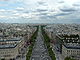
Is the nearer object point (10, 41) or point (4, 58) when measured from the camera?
point (4, 58)

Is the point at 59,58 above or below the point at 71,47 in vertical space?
below

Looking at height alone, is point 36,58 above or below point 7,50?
below

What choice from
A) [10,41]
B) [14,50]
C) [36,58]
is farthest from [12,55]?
[10,41]

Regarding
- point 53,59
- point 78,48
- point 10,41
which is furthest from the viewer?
point 10,41

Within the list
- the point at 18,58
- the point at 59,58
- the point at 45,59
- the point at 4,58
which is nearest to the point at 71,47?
the point at 59,58

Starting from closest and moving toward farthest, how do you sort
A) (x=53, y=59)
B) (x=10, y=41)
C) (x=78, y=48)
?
(x=53, y=59) → (x=78, y=48) → (x=10, y=41)

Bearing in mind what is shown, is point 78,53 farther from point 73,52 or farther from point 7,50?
point 7,50

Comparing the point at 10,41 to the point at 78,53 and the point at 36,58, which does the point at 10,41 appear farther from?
the point at 78,53

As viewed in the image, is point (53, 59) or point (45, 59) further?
point (45, 59)
